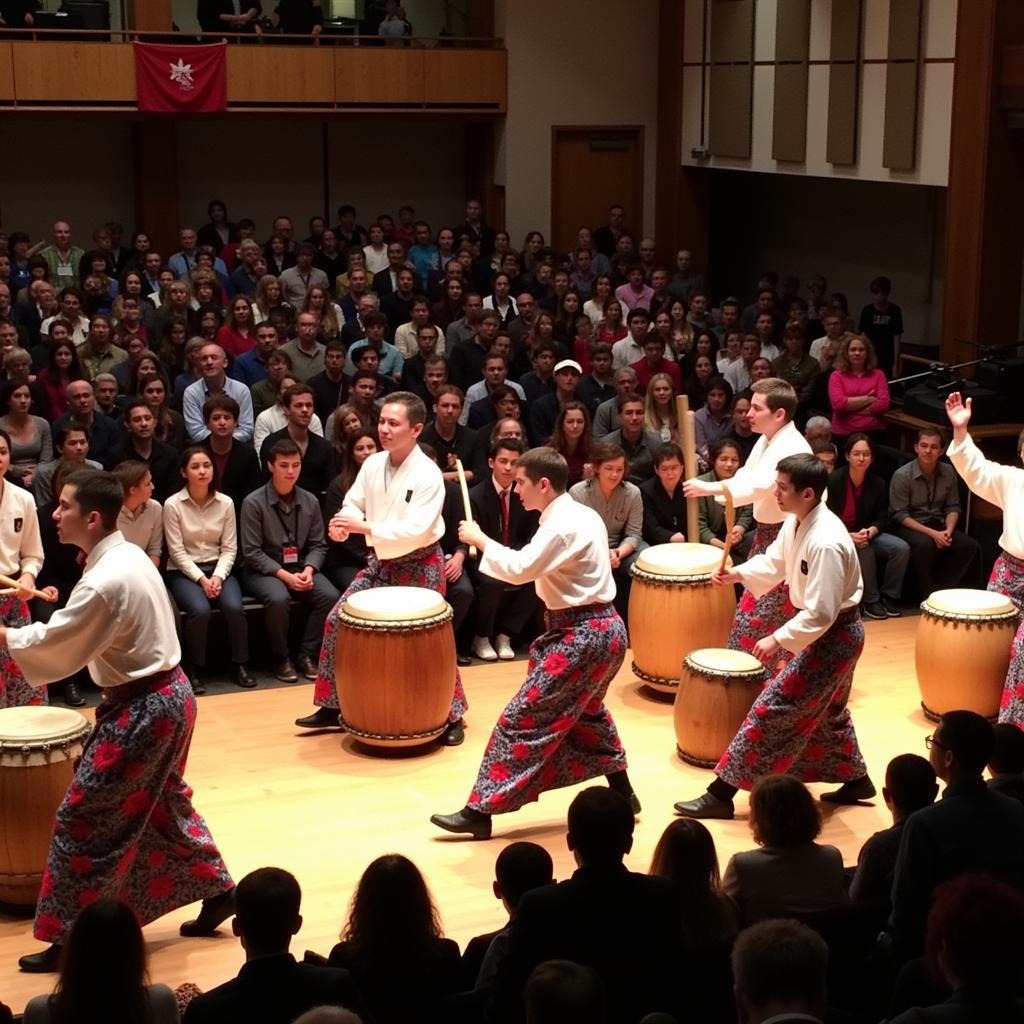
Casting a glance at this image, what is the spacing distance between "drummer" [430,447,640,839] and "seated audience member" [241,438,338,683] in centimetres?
195

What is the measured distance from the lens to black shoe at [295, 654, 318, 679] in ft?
24.2

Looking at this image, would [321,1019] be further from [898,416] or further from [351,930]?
[898,416]

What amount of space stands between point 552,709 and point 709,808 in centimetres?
74

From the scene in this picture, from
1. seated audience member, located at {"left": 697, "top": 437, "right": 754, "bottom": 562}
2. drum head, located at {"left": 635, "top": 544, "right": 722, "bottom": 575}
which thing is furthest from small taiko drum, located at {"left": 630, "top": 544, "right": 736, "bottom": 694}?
seated audience member, located at {"left": 697, "top": 437, "right": 754, "bottom": 562}

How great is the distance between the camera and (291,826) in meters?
5.69

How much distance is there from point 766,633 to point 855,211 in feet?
28.7

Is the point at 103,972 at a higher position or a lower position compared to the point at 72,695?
higher

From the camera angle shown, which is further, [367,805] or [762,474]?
[762,474]

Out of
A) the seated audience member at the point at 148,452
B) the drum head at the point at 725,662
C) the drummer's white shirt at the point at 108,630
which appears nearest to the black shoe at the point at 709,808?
the drum head at the point at 725,662

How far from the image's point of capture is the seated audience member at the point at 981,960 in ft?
8.84

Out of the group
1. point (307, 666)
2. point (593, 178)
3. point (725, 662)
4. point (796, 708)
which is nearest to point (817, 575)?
point (796, 708)

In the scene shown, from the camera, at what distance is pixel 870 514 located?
838 cm

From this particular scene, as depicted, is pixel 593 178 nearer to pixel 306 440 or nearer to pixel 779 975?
pixel 306 440

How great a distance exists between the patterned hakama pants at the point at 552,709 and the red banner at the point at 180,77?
859cm
